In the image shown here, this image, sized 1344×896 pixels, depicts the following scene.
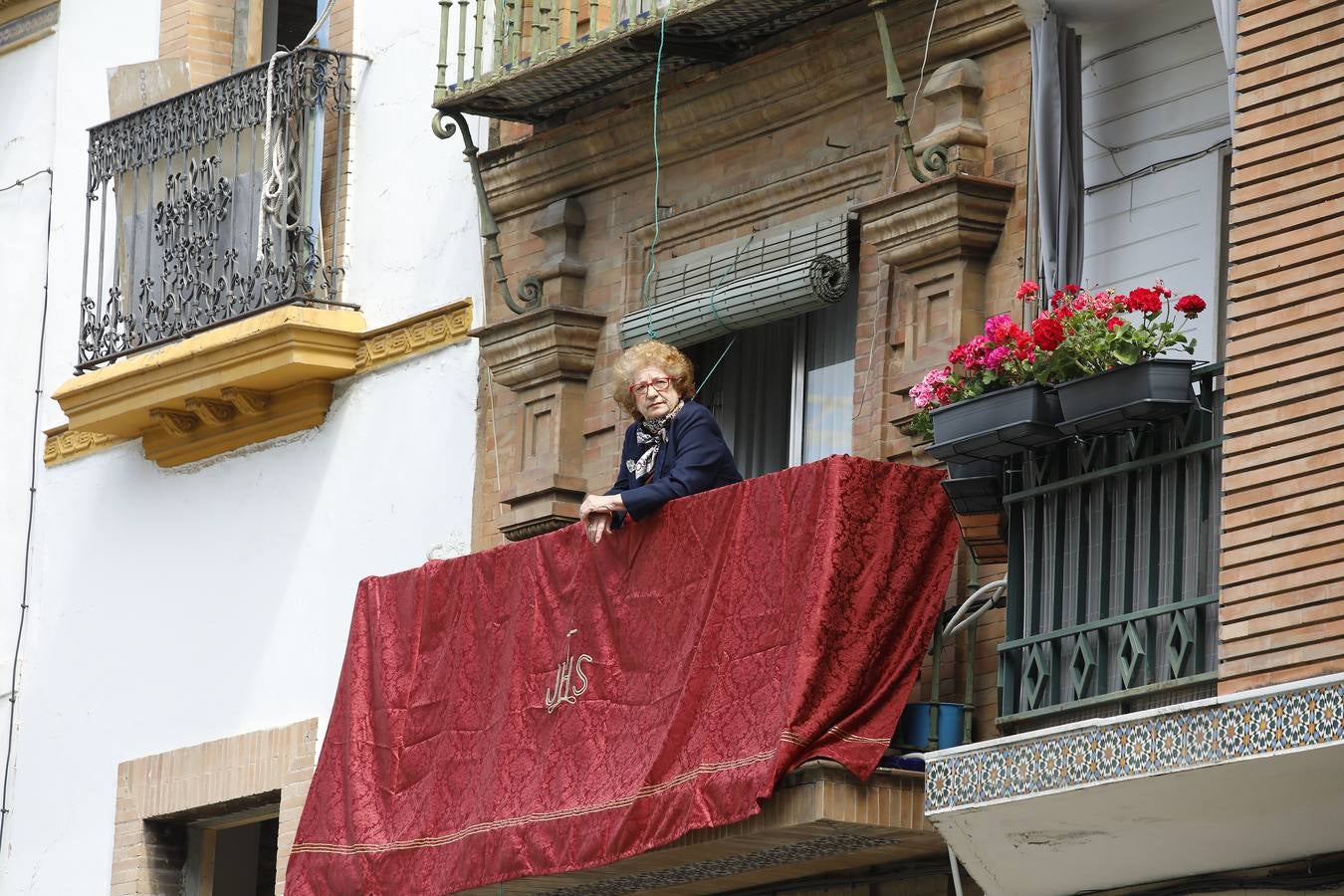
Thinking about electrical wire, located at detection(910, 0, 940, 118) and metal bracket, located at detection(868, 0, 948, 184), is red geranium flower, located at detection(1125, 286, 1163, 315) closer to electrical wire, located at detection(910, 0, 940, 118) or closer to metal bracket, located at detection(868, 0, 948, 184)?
metal bracket, located at detection(868, 0, 948, 184)

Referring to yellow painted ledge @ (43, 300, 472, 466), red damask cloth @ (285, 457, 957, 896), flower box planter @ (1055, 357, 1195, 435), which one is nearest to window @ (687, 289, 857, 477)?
red damask cloth @ (285, 457, 957, 896)

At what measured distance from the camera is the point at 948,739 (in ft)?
39.7

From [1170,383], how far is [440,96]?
5.04 metres

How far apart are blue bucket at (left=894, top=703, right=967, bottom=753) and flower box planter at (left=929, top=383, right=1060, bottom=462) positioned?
Result: 107 cm

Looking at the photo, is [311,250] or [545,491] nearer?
[545,491]

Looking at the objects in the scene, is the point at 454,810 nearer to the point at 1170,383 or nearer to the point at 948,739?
the point at 948,739

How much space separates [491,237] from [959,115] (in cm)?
283

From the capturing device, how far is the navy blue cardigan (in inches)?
502

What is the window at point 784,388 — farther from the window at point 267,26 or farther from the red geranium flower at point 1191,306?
the window at point 267,26

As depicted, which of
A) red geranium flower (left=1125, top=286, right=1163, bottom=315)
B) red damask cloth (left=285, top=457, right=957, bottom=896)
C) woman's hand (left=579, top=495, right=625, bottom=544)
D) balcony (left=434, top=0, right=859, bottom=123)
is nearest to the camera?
red geranium flower (left=1125, top=286, right=1163, bottom=315)

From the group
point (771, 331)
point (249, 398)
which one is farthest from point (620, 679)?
point (249, 398)

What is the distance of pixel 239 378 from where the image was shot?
52.5 feet

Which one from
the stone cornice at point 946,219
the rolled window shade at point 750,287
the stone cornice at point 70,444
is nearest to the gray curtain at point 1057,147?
the stone cornice at point 946,219

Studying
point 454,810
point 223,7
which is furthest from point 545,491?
point 223,7
